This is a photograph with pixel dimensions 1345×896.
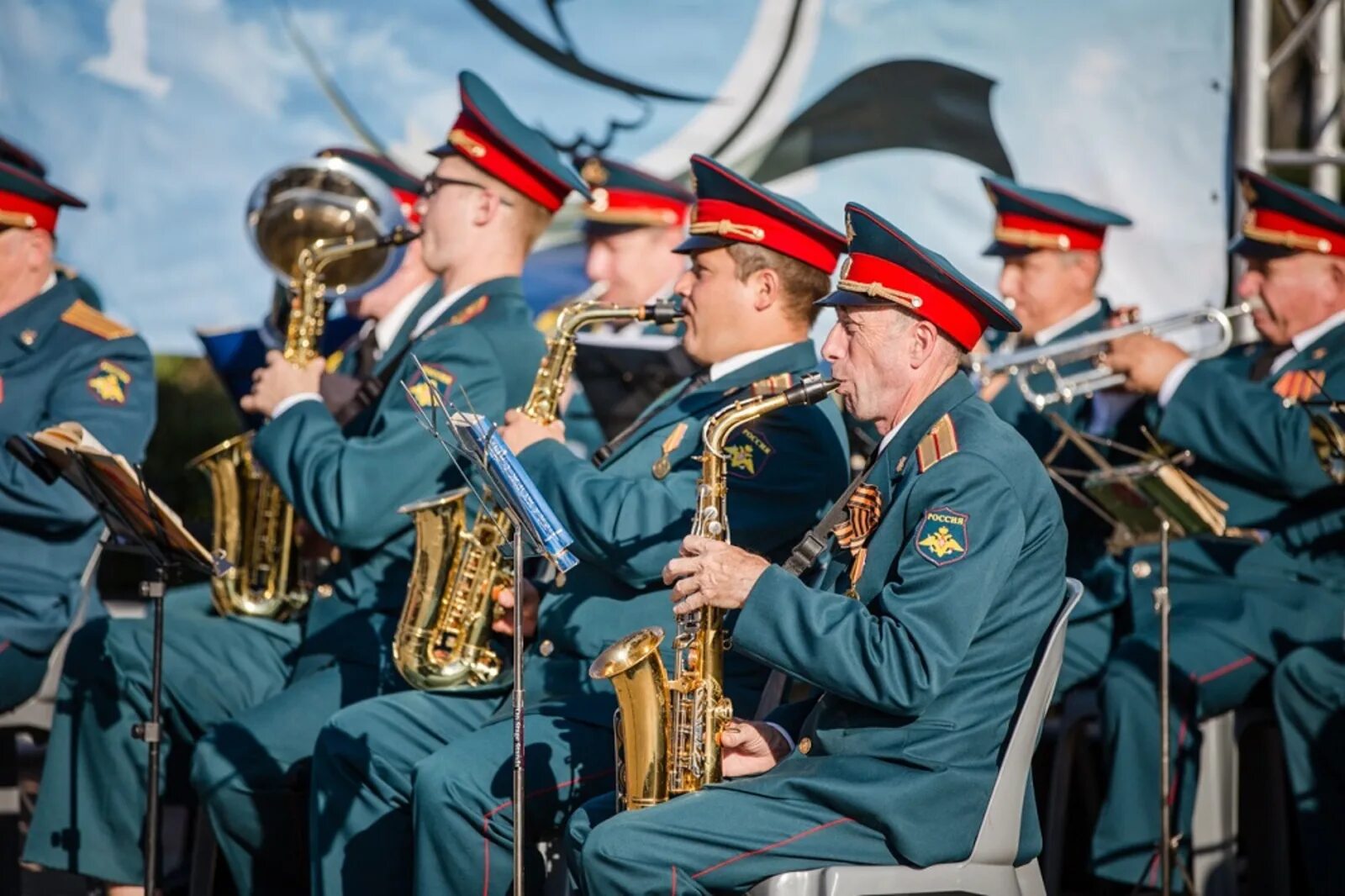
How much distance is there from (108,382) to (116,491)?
1456mm

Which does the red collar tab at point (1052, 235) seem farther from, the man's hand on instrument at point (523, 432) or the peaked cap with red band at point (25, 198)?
the peaked cap with red band at point (25, 198)

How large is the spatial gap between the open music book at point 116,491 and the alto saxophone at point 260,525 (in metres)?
1.14

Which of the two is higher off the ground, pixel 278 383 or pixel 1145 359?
pixel 1145 359

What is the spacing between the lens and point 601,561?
461 cm

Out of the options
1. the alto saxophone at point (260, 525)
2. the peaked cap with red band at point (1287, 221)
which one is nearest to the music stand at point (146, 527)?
the alto saxophone at point (260, 525)

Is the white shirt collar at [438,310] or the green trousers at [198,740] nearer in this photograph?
the green trousers at [198,740]

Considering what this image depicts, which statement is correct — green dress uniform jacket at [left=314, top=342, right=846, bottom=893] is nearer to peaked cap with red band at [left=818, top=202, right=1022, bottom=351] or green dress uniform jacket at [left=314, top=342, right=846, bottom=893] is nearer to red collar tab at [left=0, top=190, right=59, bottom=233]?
peaked cap with red band at [left=818, top=202, right=1022, bottom=351]

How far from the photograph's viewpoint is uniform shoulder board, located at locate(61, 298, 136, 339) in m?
6.25

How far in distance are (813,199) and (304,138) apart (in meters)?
2.36

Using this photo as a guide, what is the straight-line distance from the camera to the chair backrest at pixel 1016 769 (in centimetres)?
370

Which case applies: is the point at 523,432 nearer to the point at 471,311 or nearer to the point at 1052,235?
the point at 471,311

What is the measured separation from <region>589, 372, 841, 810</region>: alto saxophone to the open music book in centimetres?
131

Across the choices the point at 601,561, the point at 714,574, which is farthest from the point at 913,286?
the point at 601,561

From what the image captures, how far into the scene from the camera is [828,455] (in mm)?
4699
